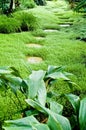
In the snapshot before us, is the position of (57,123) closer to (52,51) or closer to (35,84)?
(35,84)

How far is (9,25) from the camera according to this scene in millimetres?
6953

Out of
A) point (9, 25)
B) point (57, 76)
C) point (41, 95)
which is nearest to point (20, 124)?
point (41, 95)

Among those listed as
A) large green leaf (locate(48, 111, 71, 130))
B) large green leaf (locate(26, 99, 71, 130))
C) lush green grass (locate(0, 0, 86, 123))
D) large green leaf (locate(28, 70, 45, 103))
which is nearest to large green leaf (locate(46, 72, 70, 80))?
large green leaf (locate(28, 70, 45, 103))

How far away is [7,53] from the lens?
510 centimetres

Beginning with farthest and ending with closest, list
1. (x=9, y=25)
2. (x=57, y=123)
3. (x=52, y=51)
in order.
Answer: (x=9, y=25)
(x=52, y=51)
(x=57, y=123)

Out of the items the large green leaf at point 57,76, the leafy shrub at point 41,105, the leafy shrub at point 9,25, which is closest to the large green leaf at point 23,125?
the leafy shrub at point 41,105

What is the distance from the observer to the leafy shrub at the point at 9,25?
6.84 m

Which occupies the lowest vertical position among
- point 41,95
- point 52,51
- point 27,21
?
point 52,51

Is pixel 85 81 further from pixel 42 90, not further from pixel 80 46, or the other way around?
pixel 80 46

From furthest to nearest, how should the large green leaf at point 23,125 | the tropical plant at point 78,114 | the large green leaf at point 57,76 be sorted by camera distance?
the large green leaf at point 57,76 → the tropical plant at point 78,114 → the large green leaf at point 23,125

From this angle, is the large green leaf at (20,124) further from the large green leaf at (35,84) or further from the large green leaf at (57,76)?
the large green leaf at (57,76)

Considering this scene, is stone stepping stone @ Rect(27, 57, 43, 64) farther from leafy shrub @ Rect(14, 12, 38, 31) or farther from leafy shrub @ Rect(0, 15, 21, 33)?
leafy shrub @ Rect(14, 12, 38, 31)

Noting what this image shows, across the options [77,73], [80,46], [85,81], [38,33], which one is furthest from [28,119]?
[38,33]

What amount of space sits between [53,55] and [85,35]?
1.37 metres
